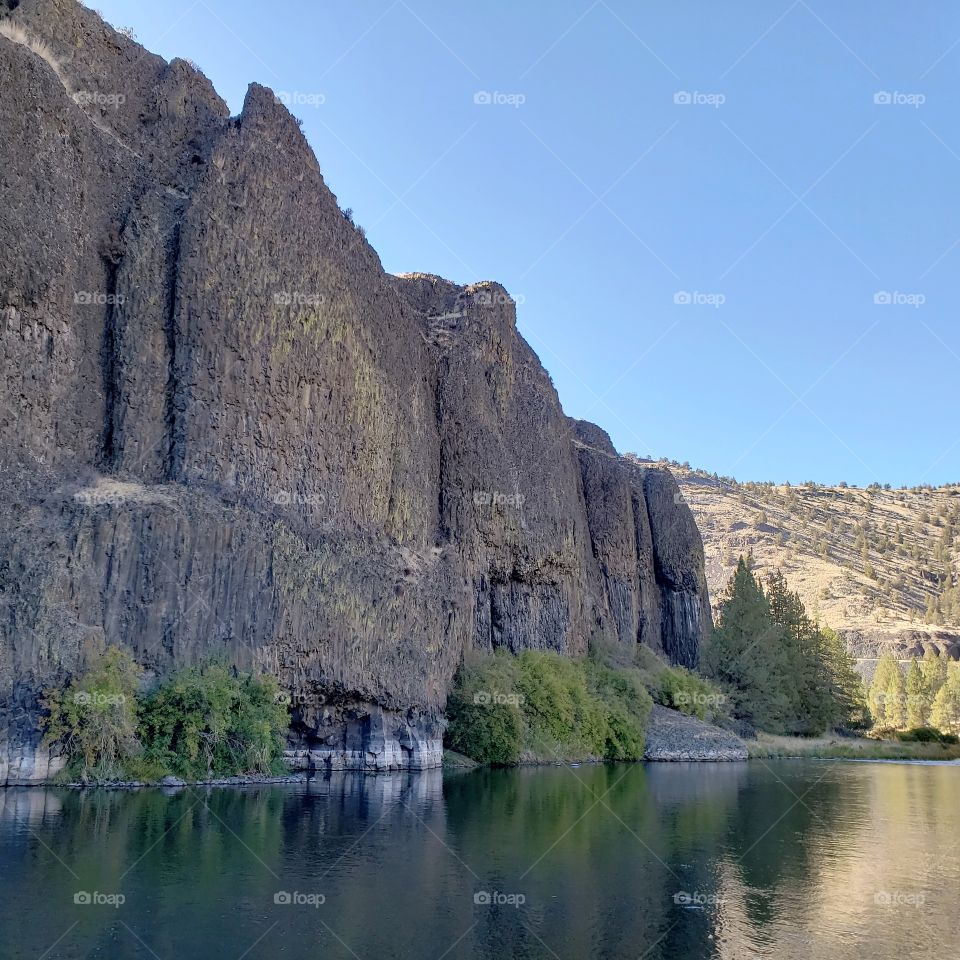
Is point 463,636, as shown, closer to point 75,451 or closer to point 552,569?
point 552,569

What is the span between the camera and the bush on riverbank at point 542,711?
60.1 m

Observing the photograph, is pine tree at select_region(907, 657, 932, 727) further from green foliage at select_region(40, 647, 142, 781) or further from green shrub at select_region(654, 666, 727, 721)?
green foliage at select_region(40, 647, 142, 781)

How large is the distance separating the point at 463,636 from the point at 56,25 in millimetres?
43218

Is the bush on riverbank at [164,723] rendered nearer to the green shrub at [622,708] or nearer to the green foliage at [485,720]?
the green foliage at [485,720]

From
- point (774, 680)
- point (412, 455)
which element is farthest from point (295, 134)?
point (774, 680)

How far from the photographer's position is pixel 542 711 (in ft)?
214

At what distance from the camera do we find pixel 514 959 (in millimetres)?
17031

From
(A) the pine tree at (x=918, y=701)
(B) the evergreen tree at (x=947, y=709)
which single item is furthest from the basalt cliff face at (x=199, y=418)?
(B) the evergreen tree at (x=947, y=709)

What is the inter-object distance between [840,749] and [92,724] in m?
65.2

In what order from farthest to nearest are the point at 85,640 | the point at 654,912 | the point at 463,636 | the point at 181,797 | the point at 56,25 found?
the point at 463,636
the point at 56,25
the point at 85,640
the point at 181,797
the point at 654,912

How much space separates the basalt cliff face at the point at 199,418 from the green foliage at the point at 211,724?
1794mm

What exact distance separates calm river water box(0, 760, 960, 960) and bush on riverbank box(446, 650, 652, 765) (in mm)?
19816

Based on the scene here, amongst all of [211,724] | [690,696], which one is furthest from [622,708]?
[211,724]

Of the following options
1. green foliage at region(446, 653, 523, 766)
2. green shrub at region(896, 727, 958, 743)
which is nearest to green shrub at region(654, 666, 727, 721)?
green shrub at region(896, 727, 958, 743)
